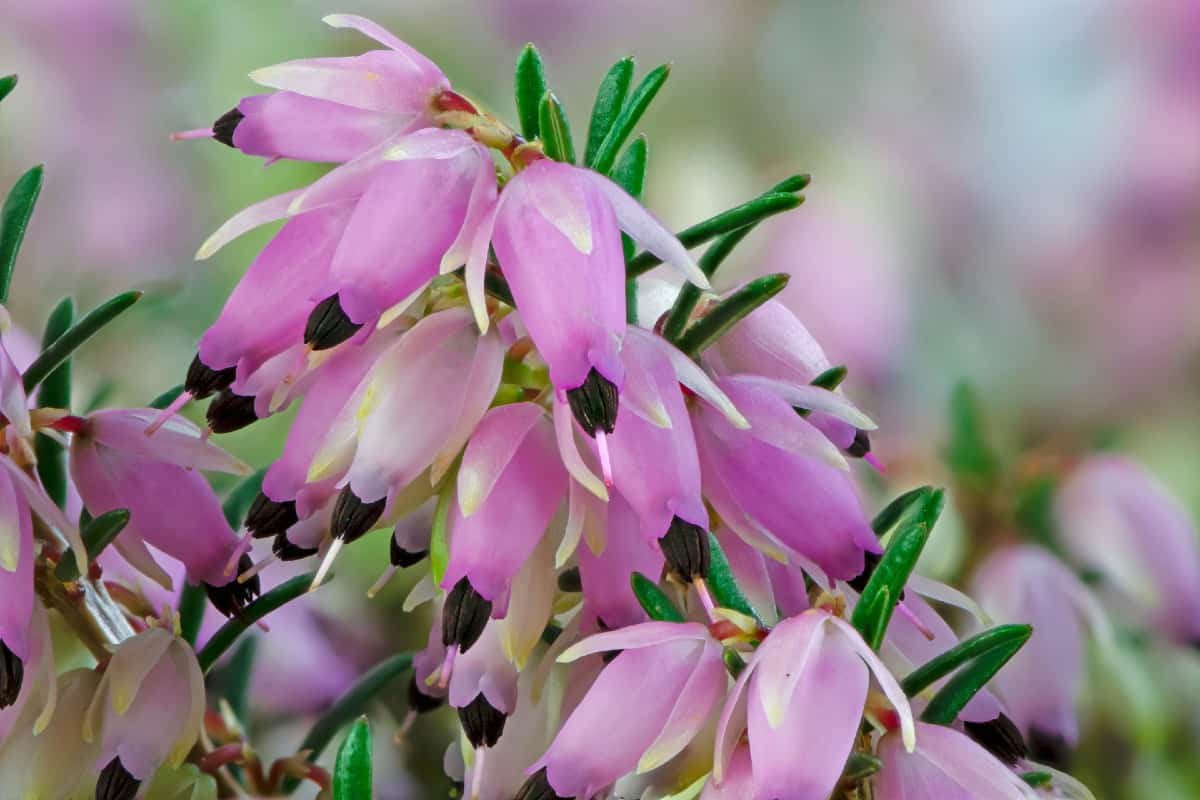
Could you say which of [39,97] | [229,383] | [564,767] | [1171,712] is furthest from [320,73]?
[39,97]

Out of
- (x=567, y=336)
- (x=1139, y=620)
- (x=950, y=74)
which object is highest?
(x=567, y=336)

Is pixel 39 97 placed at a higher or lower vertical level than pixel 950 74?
lower

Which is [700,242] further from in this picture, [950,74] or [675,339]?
[950,74]

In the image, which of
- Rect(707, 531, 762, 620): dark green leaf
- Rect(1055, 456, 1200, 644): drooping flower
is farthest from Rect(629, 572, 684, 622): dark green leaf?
Rect(1055, 456, 1200, 644): drooping flower

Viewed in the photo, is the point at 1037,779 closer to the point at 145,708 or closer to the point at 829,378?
the point at 829,378

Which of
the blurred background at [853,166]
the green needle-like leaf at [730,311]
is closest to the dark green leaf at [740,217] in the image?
the green needle-like leaf at [730,311]

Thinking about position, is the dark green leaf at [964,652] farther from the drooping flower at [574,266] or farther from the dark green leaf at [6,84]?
the dark green leaf at [6,84]
